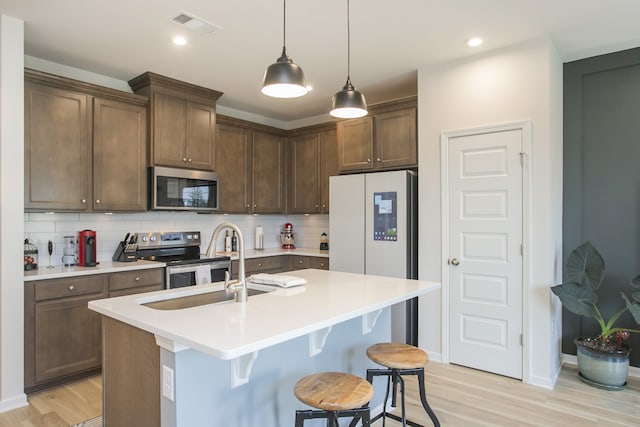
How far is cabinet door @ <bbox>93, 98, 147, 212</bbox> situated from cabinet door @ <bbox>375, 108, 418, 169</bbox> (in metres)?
2.32

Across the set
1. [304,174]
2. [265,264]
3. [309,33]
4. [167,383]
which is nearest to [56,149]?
[309,33]

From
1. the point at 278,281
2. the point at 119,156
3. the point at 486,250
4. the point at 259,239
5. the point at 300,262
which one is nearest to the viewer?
the point at 278,281

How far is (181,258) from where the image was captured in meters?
4.11

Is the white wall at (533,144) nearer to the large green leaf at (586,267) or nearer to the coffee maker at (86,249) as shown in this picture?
the large green leaf at (586,267)

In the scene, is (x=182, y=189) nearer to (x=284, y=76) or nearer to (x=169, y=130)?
(x=169, y=130)

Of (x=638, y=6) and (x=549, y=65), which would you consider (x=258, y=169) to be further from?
(x=638, y=6)

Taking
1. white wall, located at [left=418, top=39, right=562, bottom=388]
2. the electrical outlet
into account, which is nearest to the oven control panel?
white wall, located at [left=418, top=39, right=562, bottom=388]

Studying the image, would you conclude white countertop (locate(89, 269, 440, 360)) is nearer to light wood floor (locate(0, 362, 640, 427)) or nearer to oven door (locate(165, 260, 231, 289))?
light wood floor (locate(0, 362, 640, 427))

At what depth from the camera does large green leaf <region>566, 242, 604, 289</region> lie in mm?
3072

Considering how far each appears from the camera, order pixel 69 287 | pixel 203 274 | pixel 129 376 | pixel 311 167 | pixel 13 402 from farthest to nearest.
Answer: pixel 311 167 < pixel 203 274 < pixel 69 287 < pixel 13 402 < pixel 129 376

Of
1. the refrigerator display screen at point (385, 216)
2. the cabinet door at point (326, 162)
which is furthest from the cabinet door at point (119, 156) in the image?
the refrigerator display screen at point (385, 216)

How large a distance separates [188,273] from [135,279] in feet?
1.69

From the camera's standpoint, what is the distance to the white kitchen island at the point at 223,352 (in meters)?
1.52

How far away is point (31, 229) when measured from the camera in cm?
341
